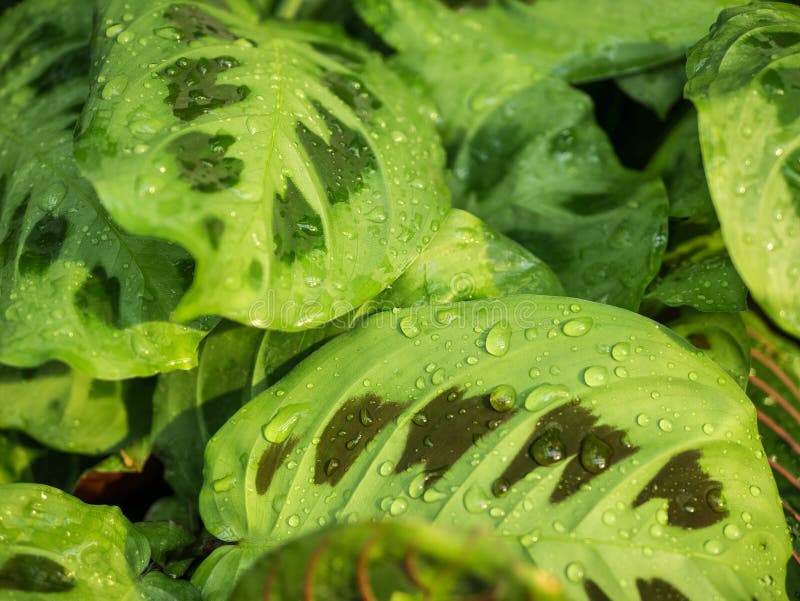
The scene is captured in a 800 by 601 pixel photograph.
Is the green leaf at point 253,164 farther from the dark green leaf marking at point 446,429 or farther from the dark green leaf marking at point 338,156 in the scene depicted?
the dark green leaf marking at point 446,429

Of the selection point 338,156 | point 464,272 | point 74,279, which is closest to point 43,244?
point 74,279

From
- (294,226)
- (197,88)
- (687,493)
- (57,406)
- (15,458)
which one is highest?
(197,88)

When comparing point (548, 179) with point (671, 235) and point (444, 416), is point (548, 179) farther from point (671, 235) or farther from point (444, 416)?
point (444, 416)

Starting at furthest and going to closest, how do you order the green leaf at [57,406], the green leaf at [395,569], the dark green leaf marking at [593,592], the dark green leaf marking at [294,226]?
the green leaf at [57,406]
the dark green leaf marking at [294,226]
the dark green leaf marking at [593,592]
the green leaf at [395,569]

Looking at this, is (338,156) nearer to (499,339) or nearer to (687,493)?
(499,339)

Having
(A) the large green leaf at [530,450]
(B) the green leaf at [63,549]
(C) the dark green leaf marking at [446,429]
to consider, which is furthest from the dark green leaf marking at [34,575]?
(C) the dark green leaf marking at [446,429]

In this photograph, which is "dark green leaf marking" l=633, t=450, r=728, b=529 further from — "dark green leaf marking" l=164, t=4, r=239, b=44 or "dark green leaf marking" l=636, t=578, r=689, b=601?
"dark green leaf marking" l=164, t=4, r=239, b=44
